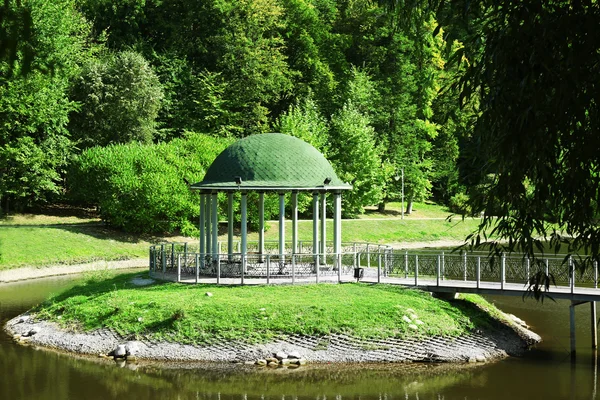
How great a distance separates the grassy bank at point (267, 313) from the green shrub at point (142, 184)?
22.3 meters

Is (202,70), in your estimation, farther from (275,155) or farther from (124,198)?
(275,155)

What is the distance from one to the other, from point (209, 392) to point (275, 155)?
11406mm

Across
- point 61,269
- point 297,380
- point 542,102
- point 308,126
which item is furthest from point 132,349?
point 308,126

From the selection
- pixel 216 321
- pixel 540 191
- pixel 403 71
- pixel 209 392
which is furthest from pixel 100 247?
pixel 540 191

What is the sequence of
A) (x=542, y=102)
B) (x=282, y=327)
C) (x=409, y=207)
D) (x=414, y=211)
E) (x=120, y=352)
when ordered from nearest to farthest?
(x=542, y=102) → (x=120, y=352) → (x=282, y=327) → (x=409, y=207) → (x=414, y=211)

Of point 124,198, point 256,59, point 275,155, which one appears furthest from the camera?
point 256,59

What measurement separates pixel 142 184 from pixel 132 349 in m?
27.1

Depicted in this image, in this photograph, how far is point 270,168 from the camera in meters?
29.0

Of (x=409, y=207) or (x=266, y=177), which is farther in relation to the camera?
(x=409, y=207)

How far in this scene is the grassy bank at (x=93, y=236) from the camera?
43188 mm

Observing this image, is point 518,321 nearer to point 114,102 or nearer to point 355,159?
point 355,159

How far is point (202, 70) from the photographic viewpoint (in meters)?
68.1

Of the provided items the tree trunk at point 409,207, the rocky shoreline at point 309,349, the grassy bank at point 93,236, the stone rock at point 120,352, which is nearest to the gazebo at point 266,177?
the rocky shoreline at point 309,349

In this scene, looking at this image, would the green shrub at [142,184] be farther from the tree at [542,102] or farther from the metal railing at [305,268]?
the tree at [542,102]
